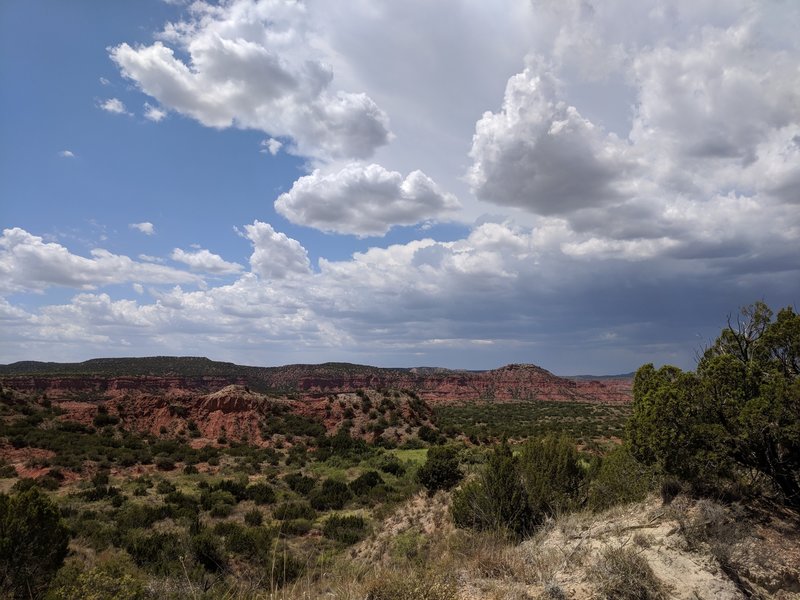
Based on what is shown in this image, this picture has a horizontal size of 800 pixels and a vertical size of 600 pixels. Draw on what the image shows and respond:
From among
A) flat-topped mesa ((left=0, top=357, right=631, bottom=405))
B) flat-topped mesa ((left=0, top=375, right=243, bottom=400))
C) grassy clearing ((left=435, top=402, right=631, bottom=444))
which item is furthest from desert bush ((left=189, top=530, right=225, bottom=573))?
flat-topped mesa ((left=0, top=357, right=631, bottom=405))

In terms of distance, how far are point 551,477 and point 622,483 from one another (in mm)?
1863

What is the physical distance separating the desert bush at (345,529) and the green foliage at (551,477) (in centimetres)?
686

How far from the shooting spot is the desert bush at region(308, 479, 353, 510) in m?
20.0

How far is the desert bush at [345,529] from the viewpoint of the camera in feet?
51.0

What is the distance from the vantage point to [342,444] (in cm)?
3609

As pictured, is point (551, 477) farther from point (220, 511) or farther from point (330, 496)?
point (220, 511)

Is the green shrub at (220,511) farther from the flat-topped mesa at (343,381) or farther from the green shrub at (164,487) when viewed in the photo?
the flat-topped mesa at (343,381)

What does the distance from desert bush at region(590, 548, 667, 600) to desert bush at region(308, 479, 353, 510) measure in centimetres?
1583

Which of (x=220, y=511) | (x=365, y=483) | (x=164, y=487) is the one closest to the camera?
(x=220, y=511)

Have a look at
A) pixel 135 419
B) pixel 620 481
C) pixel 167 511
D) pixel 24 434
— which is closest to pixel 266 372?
pixel 135 419

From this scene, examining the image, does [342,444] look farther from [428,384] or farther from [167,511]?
[428,384]

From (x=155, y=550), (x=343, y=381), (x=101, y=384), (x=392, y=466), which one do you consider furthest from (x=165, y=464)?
(x=343, y=381)

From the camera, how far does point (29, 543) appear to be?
8.86 metres

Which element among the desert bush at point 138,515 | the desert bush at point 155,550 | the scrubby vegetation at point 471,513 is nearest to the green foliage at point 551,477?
the scrubby vegetation at point 471,513
